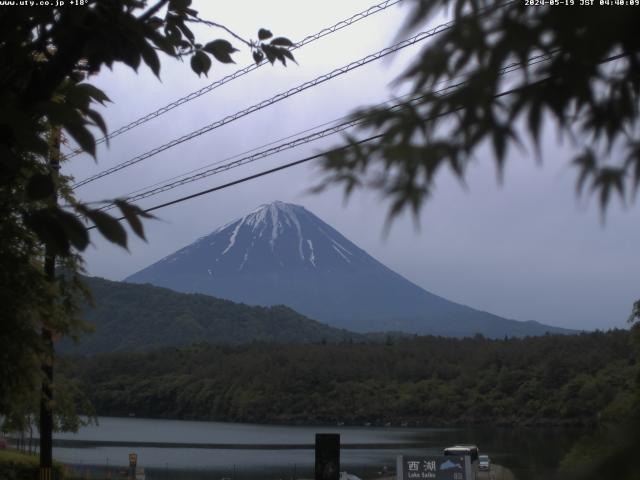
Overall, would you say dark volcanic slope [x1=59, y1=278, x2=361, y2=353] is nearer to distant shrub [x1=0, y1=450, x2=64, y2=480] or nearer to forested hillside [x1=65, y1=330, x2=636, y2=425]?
forested hillside [x1=65, y1=330, x2=636, y2=425]

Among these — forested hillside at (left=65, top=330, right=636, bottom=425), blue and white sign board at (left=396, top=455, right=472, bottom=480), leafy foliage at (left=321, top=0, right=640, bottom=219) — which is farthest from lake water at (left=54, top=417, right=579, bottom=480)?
leafy foliage at (left=321, top=0, right=640, bottom=219)

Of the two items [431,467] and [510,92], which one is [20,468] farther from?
[510,92]

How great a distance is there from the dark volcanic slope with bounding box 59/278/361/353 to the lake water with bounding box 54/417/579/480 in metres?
45.0

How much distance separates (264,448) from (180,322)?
85.6 meters

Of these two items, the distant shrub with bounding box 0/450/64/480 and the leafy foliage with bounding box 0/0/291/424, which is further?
the distant shrub with bounding box 0/450/64/480

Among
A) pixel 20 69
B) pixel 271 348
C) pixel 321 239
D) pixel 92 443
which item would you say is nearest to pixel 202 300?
pixel 321 239

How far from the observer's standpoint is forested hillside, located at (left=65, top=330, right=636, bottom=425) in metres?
73.4

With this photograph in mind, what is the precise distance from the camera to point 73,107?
3736 mm

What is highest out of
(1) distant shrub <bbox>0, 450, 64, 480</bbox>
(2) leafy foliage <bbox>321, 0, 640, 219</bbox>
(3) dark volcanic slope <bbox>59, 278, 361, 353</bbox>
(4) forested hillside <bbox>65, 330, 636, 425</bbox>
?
(3) dark volcanic slope <bbox>59, 278, 361, 353</bbox>

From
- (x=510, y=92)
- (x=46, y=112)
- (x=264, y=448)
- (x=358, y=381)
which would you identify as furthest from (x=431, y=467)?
(x=358, y=381)

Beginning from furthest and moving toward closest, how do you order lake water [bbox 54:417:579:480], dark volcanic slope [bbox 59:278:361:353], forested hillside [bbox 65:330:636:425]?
dark volcanic slope [bbox 59:278:361:353]
forested hillside [bbox 65:330:636:425]
lake water [bbox 54:417:579:480]

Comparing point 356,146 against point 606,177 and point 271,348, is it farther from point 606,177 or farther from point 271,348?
point 271,348

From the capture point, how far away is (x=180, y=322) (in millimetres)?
140125

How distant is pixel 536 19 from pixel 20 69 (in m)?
2.86
